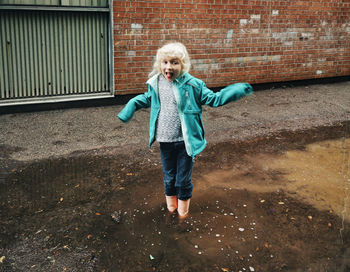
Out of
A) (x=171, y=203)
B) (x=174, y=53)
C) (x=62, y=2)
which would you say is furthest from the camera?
(x=62, y=2)

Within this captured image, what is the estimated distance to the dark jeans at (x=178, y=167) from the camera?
3639 mm

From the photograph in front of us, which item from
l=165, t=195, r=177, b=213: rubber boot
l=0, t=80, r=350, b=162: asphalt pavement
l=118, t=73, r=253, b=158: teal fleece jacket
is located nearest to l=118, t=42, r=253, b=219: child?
l=118, t=73, r=253, b=158: teal fleece jacket

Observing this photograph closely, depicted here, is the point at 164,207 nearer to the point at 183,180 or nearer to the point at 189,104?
the point at 183,180

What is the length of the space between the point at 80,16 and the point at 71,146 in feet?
8.58

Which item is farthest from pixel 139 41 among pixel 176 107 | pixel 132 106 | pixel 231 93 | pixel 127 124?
pixel 231 93

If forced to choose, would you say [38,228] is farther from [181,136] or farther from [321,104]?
[321,104]

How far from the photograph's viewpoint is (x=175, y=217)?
12.8ft

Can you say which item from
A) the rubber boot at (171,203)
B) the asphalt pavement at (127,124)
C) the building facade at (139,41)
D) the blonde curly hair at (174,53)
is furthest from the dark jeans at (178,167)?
the building facade at (139,41)

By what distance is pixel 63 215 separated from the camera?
3902 millimetres

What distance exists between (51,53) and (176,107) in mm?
4256

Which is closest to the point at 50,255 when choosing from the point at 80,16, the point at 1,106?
the point at 1,106

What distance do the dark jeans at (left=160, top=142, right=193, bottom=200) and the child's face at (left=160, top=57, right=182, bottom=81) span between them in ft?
2.09

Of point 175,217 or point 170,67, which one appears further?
point 175,217

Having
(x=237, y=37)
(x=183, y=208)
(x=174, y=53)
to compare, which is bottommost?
(x=183, y=208)
